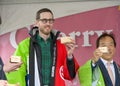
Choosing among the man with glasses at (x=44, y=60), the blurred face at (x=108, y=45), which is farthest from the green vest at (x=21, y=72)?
the blurred face at (x=108, y=45)

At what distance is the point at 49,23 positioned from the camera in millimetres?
2854

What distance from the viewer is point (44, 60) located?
2.85 m

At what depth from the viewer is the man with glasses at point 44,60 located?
282 centimetres

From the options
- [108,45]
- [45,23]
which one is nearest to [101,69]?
[108,45]

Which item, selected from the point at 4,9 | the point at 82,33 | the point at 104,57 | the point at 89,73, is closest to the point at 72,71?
the point at 89,73

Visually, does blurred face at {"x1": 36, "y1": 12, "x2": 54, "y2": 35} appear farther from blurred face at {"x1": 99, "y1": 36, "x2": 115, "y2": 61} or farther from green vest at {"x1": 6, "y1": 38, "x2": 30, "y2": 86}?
blurred face at {"x1": 99, "y1": 36, "x2": 115, "y2": 61}

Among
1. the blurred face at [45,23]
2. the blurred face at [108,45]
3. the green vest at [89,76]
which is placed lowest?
the green vest at [89,76]

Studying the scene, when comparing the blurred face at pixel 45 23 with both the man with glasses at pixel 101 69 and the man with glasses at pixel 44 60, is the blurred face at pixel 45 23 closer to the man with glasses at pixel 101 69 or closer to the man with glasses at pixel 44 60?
the man with glasses at pixel 44 60

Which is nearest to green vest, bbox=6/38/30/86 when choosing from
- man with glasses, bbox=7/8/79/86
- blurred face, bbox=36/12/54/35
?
man with glasses, bbox=7/8/79/86

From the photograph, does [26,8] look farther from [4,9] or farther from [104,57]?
[104,57]

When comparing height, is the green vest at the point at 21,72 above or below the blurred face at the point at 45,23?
below

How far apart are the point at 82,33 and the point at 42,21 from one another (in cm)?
123

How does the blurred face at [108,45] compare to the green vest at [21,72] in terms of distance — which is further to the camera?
the blurred face at [108,45]

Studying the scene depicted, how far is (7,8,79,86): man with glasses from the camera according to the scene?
9.24ft
